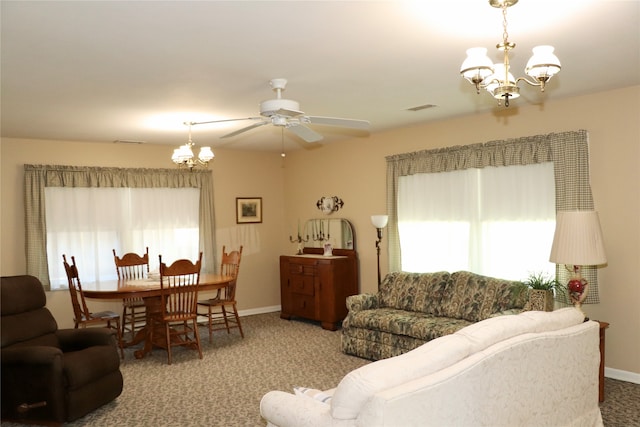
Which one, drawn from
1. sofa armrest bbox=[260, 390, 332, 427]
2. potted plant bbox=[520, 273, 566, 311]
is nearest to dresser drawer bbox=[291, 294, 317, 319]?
potted plant bbox=[520, 273, 566, 311]

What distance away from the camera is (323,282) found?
6.59 meters

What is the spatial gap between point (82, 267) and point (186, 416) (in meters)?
3.46

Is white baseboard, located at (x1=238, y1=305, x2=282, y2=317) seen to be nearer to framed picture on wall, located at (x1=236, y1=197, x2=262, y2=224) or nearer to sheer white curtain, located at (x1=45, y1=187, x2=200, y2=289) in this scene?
sheer white curtain, located at (x1=45, y1=187, x2=200, y2=289)

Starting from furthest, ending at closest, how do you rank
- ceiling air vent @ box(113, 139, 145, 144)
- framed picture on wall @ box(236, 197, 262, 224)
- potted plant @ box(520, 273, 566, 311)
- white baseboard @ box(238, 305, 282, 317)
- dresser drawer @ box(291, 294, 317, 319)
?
framed picture on wall @ box(236, 197, 262, 224), white baseboard @ box(238, 305, 282, 317), dresser drawer @ box(291, 294, 317, 319), ceiling air vent @ box(113, 139, 145, 144), potted plant @ box(520, 273, 566, 311)

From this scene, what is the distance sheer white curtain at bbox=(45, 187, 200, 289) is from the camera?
6.44m

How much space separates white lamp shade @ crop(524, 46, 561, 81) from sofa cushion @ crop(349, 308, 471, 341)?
103 inches

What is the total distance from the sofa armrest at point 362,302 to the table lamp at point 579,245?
2060 mm

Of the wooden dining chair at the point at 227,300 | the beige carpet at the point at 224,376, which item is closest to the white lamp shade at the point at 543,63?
the beige carpet at the point at 224,376

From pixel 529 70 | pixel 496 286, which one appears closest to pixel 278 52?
pixel 529 70

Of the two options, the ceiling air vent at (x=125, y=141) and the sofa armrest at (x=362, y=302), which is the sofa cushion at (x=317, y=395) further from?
the ceiling air vent at (x=125, y=141)

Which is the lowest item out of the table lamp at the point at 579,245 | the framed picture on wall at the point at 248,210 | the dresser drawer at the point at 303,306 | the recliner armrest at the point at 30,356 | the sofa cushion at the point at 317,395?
the dresser drawer at the point at 303,306

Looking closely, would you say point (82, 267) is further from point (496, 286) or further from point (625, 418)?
point (625, 418)

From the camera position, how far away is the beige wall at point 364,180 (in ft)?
14.3

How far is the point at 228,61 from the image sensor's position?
11.1 ft
